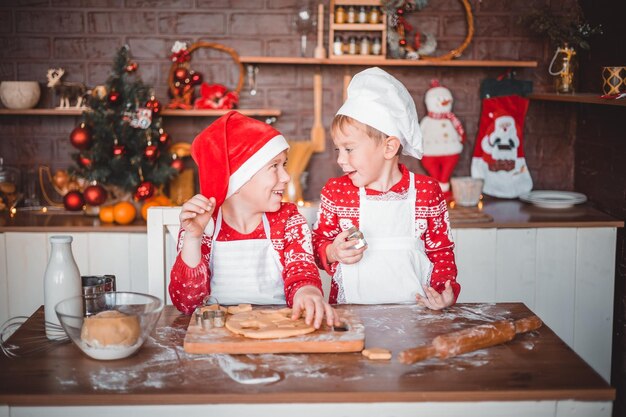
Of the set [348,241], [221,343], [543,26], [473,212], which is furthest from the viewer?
[543,26]

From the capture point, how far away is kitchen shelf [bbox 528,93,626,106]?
2.79 meters

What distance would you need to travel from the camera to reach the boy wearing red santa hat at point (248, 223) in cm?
203

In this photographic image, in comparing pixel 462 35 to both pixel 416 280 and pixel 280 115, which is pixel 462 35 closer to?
pixel 280 115

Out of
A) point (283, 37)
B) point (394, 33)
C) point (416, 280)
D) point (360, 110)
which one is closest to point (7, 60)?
point (283, 37)

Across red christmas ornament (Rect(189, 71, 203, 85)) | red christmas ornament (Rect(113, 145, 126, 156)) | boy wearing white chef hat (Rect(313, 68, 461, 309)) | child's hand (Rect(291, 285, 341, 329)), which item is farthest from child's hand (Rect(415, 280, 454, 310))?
red christmas ornament (Rect(189, 71, 203, 85))

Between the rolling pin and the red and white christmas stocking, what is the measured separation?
6.71 ft

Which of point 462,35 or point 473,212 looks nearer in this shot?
point 473,212

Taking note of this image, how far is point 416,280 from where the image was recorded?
86.1 inches

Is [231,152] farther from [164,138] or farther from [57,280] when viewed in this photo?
[164,138]

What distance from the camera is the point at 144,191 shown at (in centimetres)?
318

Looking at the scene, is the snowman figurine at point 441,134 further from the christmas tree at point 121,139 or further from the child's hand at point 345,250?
the child's hand at point 345,250

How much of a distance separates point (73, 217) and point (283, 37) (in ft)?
4.10

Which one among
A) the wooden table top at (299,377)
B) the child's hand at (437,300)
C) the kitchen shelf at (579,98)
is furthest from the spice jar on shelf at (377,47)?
the wooden table top at (299,377)

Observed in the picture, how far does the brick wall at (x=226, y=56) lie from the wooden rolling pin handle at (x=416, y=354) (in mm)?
2110
